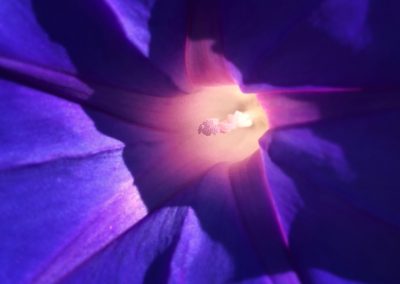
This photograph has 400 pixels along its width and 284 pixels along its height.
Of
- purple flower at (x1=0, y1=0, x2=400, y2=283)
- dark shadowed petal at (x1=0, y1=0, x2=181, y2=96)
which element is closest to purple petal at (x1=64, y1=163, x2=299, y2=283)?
purple flower at (x1=0, y1=0, x2=400, y2=283)

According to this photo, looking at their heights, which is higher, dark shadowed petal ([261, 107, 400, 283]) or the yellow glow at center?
the yellow glow at center

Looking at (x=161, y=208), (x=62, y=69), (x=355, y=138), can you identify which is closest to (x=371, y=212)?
(x=355, y=138)

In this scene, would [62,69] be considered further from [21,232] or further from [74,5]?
[21,232]

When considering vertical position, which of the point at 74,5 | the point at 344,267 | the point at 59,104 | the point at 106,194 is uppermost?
the point at 74,5

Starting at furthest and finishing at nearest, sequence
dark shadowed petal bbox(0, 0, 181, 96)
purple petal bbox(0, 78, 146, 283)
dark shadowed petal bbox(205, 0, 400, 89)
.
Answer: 1. purple petal bbox(0, 78, 146, 283)
2. dark shadowed petal bbox(0, 0, 181, 96)
3. dark shadowed petal bbox(205, 0, 400, 89)

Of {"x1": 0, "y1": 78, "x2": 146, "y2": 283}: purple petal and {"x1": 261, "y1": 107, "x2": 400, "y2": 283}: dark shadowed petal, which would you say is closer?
{"x1": 261, "y1": 107, "x2": 400, "y2": 283}: dark shadowed petal

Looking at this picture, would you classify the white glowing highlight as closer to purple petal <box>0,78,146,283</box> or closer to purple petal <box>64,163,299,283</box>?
purple petal <box>64,163,299,283</box>

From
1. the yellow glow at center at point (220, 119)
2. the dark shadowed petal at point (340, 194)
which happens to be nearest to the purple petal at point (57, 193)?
the yellow glow at center at point (220, 119)

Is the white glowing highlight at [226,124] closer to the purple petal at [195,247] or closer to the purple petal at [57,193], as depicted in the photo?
the purple petal at [195,247]
